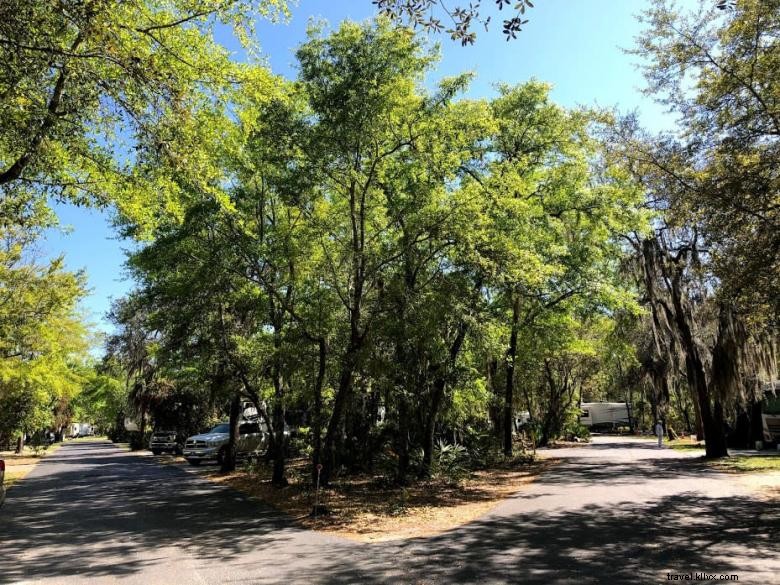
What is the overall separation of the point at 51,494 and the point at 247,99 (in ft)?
39.7

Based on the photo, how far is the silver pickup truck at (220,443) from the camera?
23.8 metres

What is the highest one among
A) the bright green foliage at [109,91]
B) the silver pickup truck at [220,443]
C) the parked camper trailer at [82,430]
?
the bright green foliage at [109,91]

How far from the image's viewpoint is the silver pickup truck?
23.8 m

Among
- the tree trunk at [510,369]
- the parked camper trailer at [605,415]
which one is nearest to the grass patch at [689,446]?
the tree trunk at [510,369]

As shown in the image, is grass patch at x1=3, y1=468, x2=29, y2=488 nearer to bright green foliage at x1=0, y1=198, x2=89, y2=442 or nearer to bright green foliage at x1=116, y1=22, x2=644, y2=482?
bright green foliage at x1=0, y1=198, x2=89, y2=442

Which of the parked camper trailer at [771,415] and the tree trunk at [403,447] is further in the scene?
the parked camper trailer at [771,415]

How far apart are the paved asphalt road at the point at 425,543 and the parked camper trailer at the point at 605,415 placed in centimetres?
4399

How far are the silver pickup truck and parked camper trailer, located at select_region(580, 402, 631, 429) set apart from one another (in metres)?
39.1

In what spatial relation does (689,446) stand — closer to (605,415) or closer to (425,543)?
(425,543)

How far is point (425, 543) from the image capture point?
8281mm

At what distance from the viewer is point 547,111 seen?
16.5 metres

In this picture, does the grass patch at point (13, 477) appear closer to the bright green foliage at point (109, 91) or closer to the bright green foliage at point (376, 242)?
the bright green foliage at point (376, 242)

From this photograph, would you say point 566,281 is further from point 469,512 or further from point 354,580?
point 354,580

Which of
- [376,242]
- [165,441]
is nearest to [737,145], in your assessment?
[376,242]
